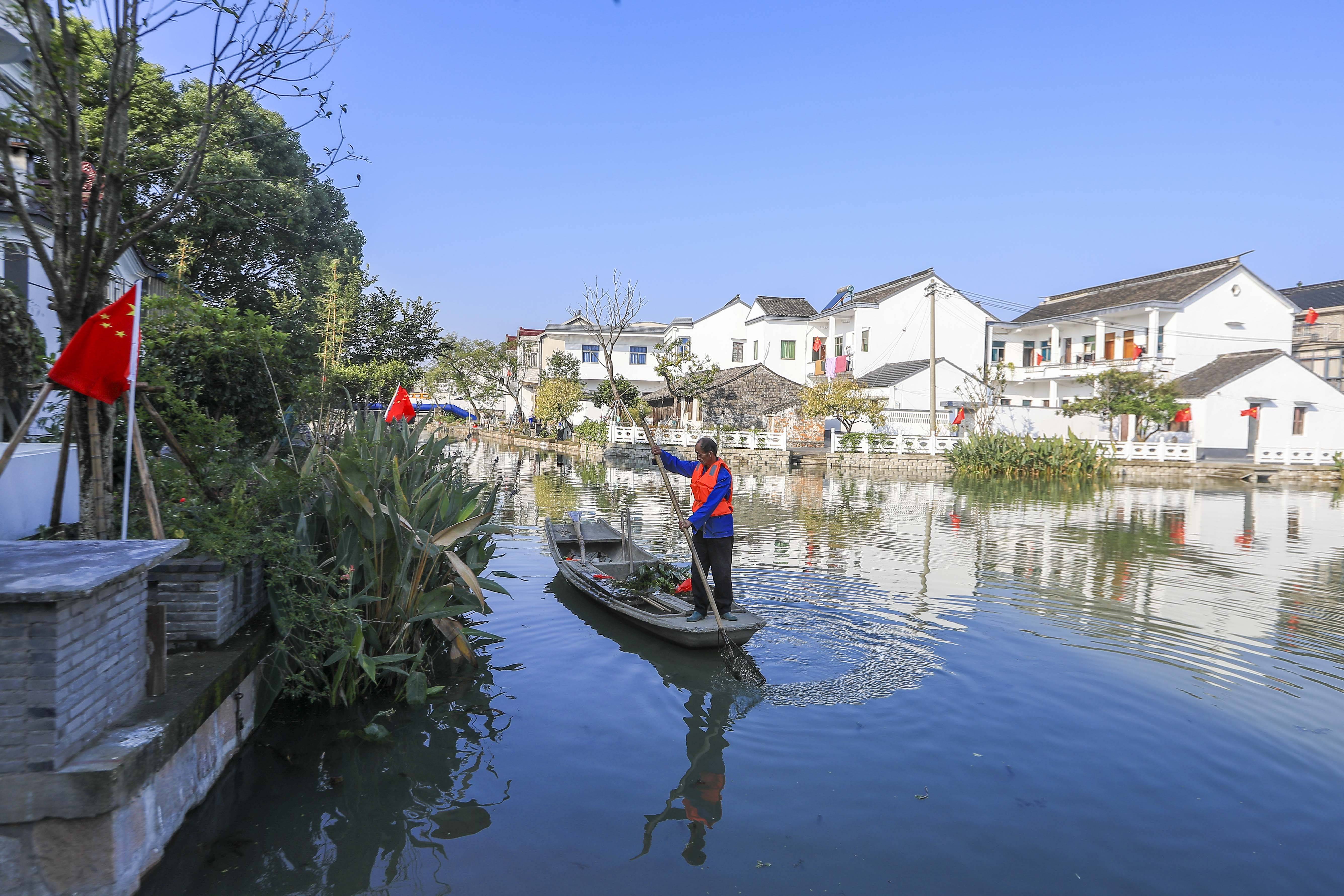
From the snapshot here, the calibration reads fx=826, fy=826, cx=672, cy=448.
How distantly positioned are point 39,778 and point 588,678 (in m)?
4.40

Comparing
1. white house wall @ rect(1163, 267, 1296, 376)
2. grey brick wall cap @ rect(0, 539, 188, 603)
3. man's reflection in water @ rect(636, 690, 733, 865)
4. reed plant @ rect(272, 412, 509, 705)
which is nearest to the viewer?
grey brick wall cap @ rect(0, 539, 188, 603)

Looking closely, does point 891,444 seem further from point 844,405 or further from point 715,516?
point 715,516

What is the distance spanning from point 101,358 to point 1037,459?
98.3 feet

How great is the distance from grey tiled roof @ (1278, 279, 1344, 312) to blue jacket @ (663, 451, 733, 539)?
175 feet

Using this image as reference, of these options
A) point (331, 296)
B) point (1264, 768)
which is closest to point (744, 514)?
point (331, 296)

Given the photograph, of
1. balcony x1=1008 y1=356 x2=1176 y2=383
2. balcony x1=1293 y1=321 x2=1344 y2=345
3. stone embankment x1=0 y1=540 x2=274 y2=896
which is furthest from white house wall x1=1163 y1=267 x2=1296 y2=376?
stone embankment x1=0 y1=540 x2=274 y2=896

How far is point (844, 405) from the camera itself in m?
34.5

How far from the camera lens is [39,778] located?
3369 mm

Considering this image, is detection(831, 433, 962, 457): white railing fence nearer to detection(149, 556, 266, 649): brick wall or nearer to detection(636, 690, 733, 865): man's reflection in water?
detection(636, 690, 733, 865): man's reflection in water

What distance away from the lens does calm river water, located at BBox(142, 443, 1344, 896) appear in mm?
4375

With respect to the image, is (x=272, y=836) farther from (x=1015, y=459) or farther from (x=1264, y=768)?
(x=1015, y=459)

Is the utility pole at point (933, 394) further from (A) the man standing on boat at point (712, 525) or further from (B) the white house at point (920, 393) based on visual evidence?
(A) the man standing on boat at point (712, 525)

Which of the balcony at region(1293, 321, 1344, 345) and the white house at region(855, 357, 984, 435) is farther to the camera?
the balcony at region(1293, 321, 1344, 345)

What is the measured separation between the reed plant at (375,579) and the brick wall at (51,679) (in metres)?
1.77
